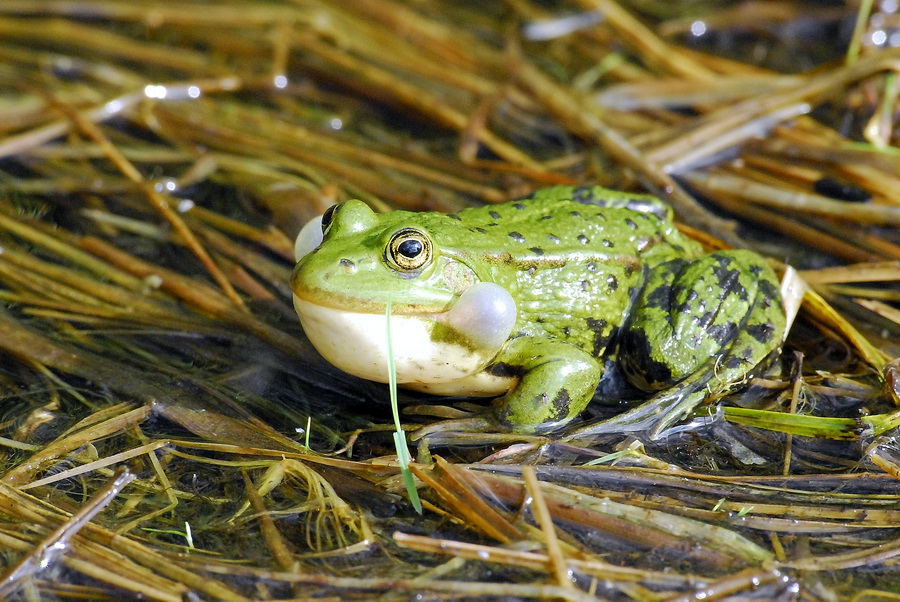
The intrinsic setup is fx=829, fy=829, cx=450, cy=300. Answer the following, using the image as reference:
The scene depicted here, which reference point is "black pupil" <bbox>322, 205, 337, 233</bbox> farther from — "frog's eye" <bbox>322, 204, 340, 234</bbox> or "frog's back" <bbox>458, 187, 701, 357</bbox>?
"frog's back" <bbox>458, 187, 701, 357</bbox>

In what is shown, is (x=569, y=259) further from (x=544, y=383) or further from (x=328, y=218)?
(x=328, y=218)

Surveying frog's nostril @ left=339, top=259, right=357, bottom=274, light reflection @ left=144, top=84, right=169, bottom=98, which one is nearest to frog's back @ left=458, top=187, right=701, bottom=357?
frog's nostril @ left=339, top=259, right=357, bottom=274

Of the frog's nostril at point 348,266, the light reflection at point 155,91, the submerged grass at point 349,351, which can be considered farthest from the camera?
the light reflection at point 155,91

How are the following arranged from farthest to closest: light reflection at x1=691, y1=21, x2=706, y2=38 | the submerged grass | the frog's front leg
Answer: light reflection at x1=691, y1=21, x2=706, y2=38, the frog's front leg, the submerged grass

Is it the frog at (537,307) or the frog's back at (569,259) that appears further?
the frog's back at (569,259)

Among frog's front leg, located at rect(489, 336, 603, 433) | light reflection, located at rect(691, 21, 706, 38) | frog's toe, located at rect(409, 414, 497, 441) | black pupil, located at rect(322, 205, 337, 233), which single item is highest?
light reflection, located at rect(691, 21, 706, 38)

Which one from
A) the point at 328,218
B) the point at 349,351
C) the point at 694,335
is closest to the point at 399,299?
the point at 349,351

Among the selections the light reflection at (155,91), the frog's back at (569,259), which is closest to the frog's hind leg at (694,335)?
the frog's back at (569,259)

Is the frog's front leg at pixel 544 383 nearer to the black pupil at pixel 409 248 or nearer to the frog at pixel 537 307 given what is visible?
the frog at pixel 537 307
